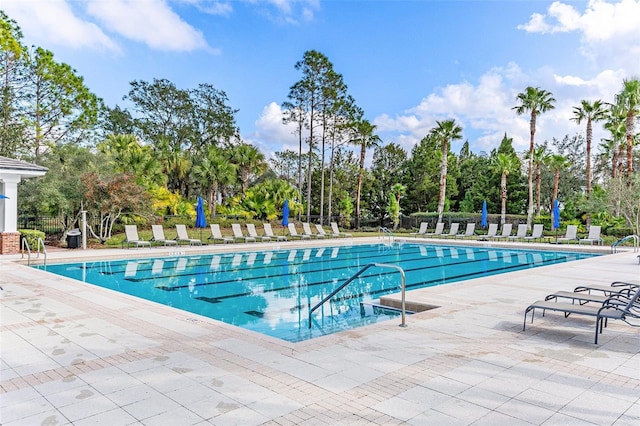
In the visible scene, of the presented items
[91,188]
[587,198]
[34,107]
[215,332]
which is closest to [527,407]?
[215,332]

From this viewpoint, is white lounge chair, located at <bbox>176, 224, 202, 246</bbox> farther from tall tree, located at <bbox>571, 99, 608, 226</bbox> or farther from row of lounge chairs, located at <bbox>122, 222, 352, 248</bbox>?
tall tree, located at <bbox>571, 99, 608, 226</bbox>

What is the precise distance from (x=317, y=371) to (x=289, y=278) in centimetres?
753

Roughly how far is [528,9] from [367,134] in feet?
61.2

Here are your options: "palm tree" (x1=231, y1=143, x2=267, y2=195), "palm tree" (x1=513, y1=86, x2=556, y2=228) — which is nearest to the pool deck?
"palm tree" (x1=231, y1=143, x2=267, y2=195)

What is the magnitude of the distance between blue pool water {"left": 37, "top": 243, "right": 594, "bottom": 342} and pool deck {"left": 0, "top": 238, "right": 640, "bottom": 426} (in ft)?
4.49

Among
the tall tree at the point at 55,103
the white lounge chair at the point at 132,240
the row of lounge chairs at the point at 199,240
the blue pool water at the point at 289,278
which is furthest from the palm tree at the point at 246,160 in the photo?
the white lounge chair at the point at 132,240

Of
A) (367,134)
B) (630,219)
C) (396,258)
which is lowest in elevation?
(396,258)

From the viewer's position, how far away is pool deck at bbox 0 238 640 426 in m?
3.18

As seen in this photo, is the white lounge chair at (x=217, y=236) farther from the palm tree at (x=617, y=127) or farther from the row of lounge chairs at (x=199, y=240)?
the palm tree at (x=617, y=127)

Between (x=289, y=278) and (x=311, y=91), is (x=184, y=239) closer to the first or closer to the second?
(x=289, y=278)

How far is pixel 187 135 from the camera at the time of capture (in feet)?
117

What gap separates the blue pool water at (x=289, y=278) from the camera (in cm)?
739

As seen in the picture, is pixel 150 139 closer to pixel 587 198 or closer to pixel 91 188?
pixel 91 188

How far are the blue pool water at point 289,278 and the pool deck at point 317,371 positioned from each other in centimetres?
137
